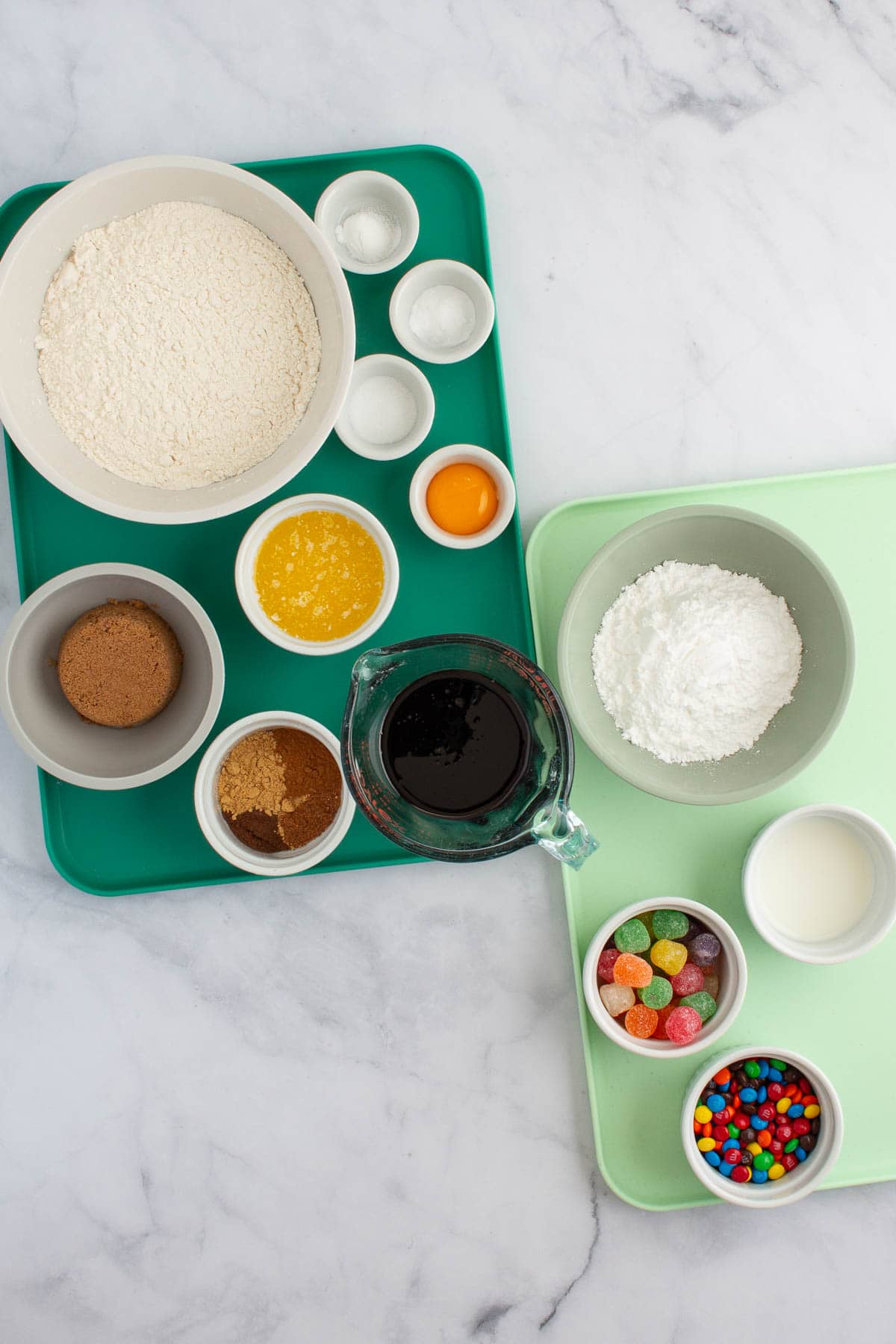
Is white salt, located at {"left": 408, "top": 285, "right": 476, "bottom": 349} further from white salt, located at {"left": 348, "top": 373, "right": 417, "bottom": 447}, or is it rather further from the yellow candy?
the yellow candy

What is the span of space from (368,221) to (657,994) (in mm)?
1072

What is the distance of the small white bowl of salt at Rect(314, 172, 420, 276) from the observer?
1.16 m

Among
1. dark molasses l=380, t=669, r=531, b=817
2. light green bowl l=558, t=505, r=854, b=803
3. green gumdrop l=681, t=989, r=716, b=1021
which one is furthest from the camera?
green gumdrop l=681, t=989, r=716, b=1021

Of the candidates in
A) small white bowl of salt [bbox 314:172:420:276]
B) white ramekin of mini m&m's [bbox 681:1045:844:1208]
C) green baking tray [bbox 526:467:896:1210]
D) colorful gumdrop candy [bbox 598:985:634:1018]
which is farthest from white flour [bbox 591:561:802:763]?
small white bowl of salt [bbox 314:172:420:276]

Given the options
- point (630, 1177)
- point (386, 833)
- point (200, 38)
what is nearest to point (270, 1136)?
point (630, 1177)

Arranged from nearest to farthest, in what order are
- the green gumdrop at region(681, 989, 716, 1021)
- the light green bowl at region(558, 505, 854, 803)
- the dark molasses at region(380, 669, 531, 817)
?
the dark molasses at region(380, 669, 531, 817) < the light green bowl at region(558, 505, 854, 803) < the green gumdrop at region(681, 989, 716, 1021)

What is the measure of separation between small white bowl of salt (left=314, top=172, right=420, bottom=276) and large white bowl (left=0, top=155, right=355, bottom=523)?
0.12 meters

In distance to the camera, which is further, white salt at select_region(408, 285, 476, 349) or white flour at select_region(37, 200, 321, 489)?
white salt at select_region(408, 285, 476, 349)

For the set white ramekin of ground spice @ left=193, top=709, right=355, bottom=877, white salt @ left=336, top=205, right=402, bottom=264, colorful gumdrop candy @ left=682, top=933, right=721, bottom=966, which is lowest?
colorful gumdrop candy @ left=682, top=933, right=721, bottom=966

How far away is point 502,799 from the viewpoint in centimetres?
97

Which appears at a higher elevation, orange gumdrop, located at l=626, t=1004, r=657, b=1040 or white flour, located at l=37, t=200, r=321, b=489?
white flour, located at l=37, t=200, r=321, b=489

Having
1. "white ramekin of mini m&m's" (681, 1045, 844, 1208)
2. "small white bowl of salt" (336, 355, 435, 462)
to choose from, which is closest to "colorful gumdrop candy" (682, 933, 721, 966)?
"white ramekin of mini m&m's" (681, 1045, 844, 1208)

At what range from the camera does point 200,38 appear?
1.25 m

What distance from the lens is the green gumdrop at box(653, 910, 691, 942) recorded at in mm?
1177
